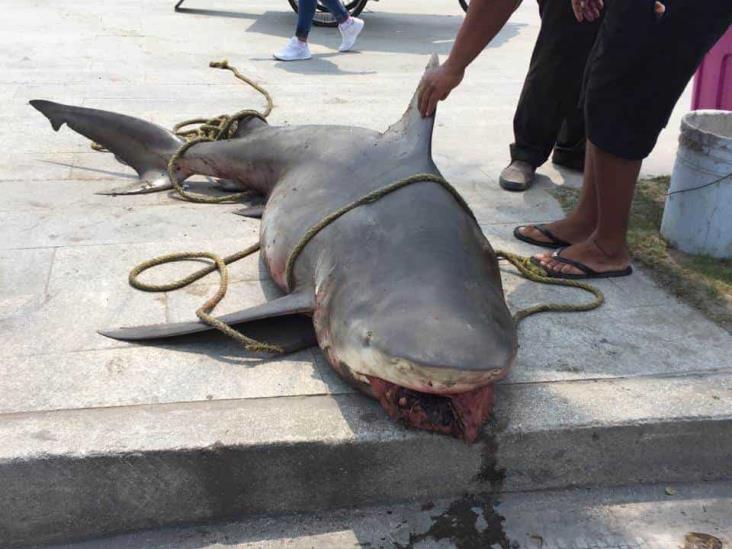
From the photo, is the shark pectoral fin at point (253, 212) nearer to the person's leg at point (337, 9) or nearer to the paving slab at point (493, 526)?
the paving slab at point (493, 526)

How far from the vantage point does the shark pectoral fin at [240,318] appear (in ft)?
8.36

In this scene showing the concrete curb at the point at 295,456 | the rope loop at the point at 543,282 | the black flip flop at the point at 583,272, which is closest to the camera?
the concrete curb at the point at 295,456

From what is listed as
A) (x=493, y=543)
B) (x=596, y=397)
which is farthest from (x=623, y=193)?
(x=493, y=543)

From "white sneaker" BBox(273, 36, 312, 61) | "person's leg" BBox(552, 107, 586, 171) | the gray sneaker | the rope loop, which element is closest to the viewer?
the rope loop

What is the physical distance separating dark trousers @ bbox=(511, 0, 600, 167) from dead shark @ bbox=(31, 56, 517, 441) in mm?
1444

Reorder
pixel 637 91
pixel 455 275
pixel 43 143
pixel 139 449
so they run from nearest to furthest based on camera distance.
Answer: pixel 139 449, pixel 455 275, pixel 637 91, pixel 43 143

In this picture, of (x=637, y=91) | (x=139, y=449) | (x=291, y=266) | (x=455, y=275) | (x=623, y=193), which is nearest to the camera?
(x=139, y=449)

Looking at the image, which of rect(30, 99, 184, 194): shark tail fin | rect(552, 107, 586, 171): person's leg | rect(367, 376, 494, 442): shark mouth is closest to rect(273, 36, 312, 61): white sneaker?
rect(30, 99, 184, 194): shark tail fin

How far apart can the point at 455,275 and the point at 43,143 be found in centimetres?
346

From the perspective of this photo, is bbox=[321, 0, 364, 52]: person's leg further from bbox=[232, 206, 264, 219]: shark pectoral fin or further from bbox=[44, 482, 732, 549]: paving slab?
bbox=[44, 482, 732, 549]: paving slab

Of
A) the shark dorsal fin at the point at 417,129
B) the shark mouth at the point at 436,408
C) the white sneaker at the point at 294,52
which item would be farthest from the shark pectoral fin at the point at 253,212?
the white sneaker at the point at 294,52

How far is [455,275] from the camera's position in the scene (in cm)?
226

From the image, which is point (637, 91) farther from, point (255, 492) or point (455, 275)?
point (255, 492)

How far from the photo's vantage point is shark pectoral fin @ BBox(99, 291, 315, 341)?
8.36 ft
